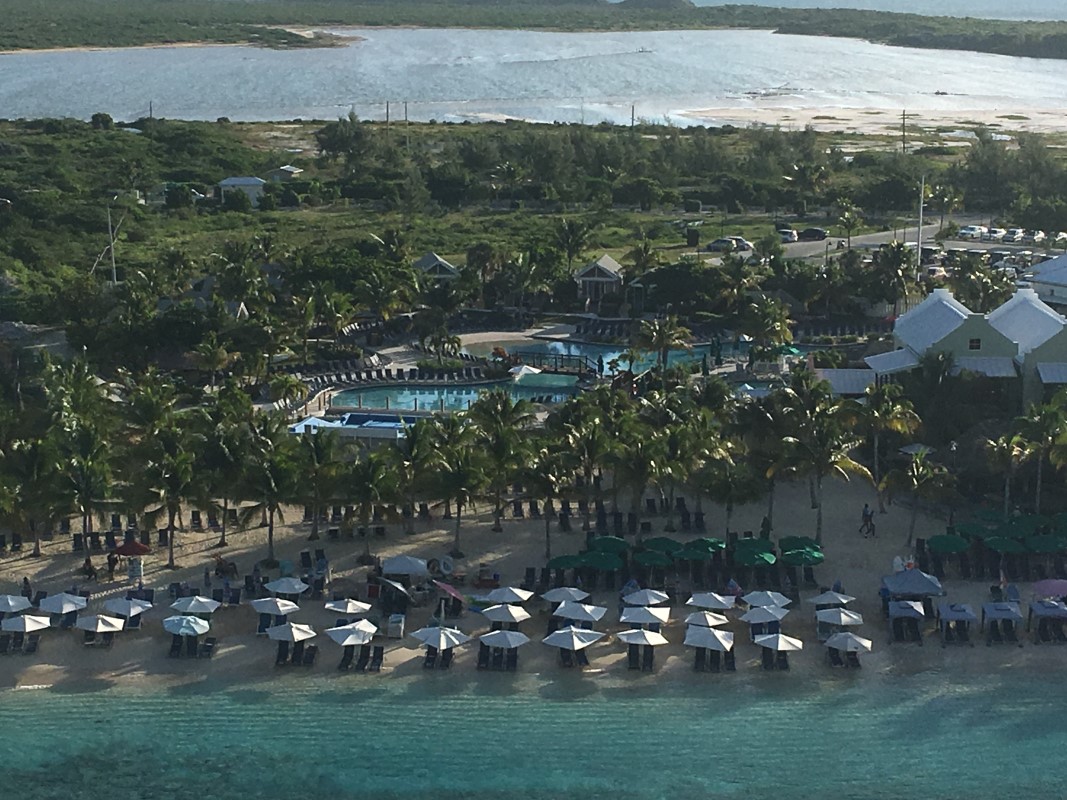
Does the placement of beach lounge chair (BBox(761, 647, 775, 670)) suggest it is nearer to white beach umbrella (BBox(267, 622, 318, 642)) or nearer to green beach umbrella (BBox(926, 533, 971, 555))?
green beach umbrella (BBox(926, 533, 971, 555))

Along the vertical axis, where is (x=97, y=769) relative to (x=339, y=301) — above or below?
below

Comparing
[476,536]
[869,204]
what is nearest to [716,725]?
[476,536]

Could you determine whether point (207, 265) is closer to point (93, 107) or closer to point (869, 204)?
point (869, 204)

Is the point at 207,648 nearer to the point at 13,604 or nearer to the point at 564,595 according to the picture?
the point at 13,604

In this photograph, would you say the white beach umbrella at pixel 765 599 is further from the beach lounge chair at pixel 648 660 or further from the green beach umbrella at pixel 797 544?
the beach lounge chair at pixel 648 660

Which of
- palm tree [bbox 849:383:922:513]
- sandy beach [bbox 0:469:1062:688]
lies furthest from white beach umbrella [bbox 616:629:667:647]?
palm tree [bbox 849:383:922:513]

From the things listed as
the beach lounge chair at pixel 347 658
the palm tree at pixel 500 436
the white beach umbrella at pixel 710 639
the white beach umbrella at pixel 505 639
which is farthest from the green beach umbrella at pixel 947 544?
the beach lounge chair at pixel 347 658
